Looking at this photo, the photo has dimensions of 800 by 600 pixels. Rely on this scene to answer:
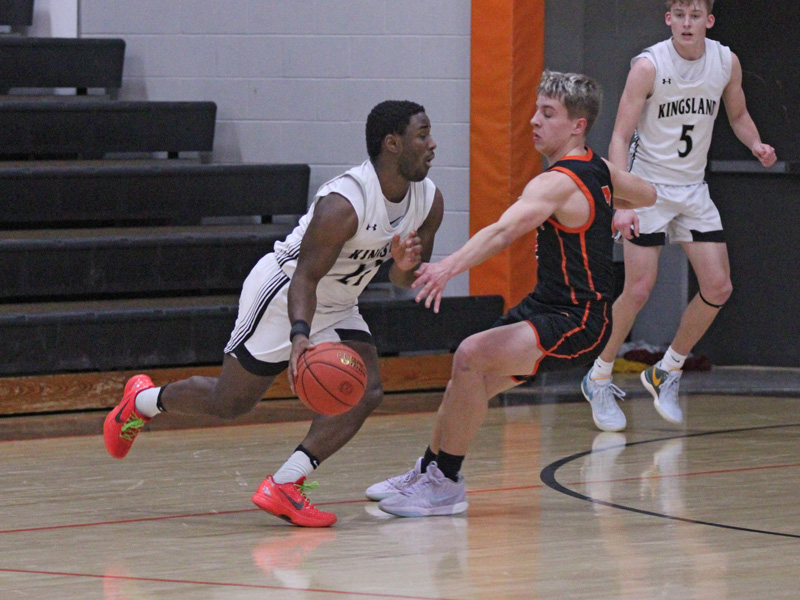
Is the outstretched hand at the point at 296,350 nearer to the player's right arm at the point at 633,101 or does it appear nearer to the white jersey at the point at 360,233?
the white jersey at the point at 360,233

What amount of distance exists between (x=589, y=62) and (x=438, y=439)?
Answer: 14.0 feet

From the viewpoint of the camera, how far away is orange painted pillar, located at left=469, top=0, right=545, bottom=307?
7414 mm

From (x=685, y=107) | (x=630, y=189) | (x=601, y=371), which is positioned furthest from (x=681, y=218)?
(x=630, y=189)

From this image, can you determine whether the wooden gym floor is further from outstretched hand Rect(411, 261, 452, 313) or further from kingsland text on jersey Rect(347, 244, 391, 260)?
kingsland text on jersey Rect(347, 244, 391, 260)

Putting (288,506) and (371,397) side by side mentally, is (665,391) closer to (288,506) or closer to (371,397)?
(371,397)

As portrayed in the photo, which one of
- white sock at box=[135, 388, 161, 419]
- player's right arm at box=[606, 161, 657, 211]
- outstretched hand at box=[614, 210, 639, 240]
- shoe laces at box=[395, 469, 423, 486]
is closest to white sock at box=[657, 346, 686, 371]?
outstretched hand at box=[614, 210, 639, 240]

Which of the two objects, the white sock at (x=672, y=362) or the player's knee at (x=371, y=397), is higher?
the player's knee at (x=371, y=397)

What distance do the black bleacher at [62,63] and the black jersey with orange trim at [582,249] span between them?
4589 mm

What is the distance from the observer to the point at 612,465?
5352 millimetres

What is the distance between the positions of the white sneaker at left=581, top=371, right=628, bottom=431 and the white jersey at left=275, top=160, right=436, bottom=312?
2067mm

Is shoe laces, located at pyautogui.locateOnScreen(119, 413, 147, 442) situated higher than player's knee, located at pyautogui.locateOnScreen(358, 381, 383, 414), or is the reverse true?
player's knee, located at pyautogui.locateOnScreen(358, 381, 383, 414)

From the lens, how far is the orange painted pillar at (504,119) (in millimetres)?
7414

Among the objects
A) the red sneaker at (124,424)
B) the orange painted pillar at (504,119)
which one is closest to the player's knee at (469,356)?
the red sneaker at (124,424)

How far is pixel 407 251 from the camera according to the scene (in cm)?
407
